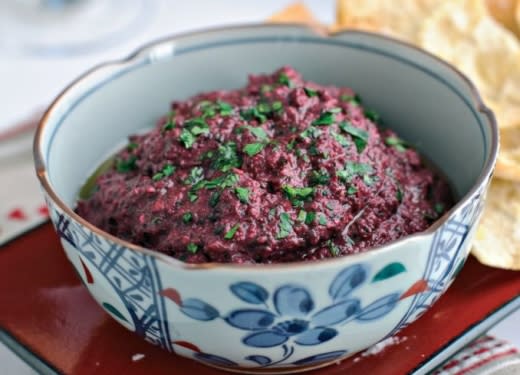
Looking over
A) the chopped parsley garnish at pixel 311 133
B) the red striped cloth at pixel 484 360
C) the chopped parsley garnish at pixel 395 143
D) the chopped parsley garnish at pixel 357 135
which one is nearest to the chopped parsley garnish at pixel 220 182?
the chopped parsley garnish at pixel 311 133

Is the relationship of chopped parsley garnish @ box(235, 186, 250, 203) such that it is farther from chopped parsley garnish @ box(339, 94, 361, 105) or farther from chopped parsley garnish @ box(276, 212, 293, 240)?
chopped parsley garnish @ box(339, 94, 361, 105)

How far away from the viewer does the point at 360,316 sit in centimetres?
147

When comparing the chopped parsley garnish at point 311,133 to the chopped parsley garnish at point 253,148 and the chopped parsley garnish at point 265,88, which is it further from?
the chopped parsley garnish at point 265,88

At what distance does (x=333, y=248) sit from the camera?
159 centimetres

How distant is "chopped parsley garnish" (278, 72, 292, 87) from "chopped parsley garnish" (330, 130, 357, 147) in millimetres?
256

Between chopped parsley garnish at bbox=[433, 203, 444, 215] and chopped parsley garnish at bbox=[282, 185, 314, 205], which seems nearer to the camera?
chopped parsley garnish at bbox=[282, 185, 314, 205]

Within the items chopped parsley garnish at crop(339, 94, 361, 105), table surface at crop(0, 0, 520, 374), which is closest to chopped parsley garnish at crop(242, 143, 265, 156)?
chopped parsley garnish at crop(339, 94, 361, 105)

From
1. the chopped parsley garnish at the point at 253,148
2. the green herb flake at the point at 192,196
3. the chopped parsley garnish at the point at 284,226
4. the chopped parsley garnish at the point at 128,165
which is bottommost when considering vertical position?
the chopped parsley garnish at the point at 284,226

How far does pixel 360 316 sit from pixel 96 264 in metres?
0.56

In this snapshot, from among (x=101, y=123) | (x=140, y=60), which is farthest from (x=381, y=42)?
(x=101, y=123)

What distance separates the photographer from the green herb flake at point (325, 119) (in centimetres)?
177

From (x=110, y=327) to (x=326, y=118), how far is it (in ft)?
2.46

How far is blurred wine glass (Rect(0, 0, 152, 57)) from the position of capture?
3953 mm

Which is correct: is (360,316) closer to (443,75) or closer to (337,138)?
(337,138)
